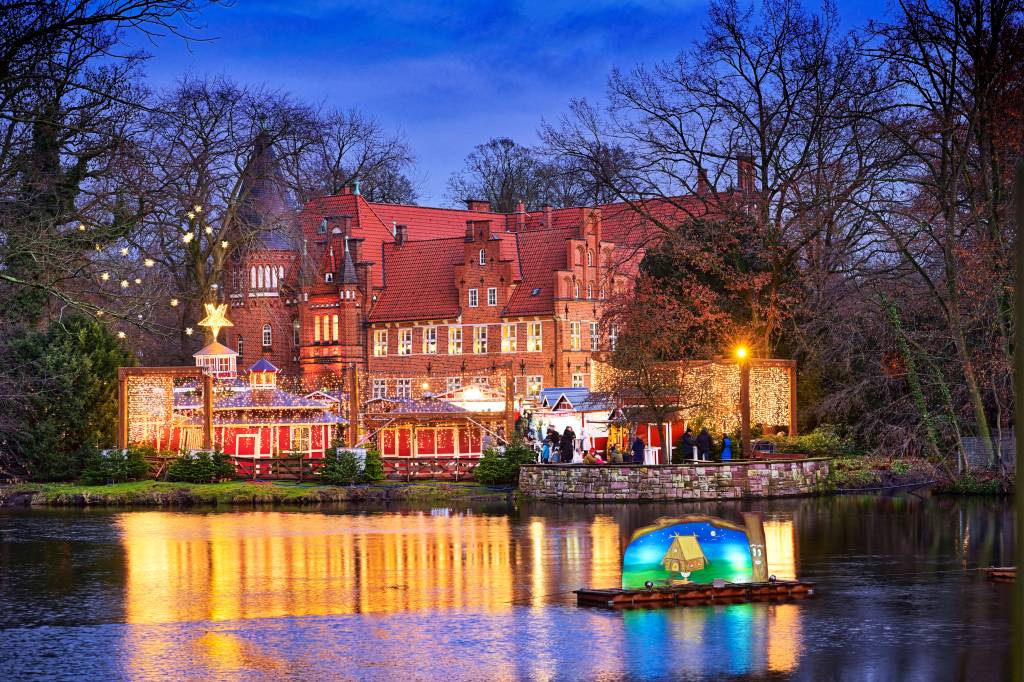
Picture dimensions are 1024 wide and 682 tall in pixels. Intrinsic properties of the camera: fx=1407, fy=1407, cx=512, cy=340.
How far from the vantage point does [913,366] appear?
3875cm

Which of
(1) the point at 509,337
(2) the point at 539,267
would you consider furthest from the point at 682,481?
(1) the point at 509,337

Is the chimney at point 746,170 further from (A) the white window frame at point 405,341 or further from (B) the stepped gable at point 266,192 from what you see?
(A) the white window frame at point 405,341

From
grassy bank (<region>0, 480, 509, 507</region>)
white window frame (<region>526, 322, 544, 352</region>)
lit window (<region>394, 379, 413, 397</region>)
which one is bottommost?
grassy bank (<region>0, 480, 509, 507</region>)

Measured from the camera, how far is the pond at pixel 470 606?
15008 millimetres

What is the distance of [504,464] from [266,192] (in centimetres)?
2368

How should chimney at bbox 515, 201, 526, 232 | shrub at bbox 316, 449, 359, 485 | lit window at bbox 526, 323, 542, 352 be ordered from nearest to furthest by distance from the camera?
shrub at bbox 316, 449, 359, 485, lit window at bbox 526, 323, 542, 352, chimney at bbox 515, 201, 526, 232

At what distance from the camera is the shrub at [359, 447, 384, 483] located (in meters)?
42.8

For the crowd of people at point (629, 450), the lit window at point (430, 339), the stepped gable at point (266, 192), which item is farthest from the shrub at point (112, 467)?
the lit window at point (430, 339)

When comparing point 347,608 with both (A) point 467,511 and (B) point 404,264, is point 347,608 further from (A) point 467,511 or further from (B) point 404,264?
(B) point 404,264

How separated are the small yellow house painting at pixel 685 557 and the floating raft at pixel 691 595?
0.35m

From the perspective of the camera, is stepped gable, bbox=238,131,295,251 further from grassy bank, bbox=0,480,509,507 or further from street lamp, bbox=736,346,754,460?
street lamp, bbox=736,346,754,460

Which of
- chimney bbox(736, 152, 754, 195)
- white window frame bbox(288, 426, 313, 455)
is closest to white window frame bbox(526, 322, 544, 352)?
chimney bbox(736, 152, 754, 195)

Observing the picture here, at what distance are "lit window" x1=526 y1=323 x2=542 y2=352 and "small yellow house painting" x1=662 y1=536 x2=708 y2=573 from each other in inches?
2247

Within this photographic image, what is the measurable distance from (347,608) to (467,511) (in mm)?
16349
